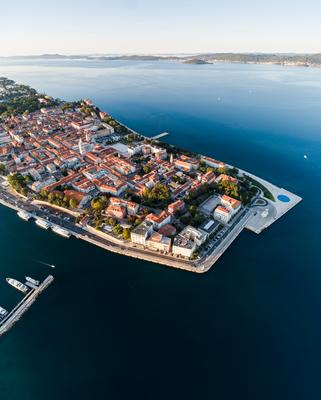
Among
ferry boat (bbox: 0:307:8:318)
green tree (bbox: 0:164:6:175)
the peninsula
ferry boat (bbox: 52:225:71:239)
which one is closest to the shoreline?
the peninsula

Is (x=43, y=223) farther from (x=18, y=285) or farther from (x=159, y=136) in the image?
(x=159, y=136)

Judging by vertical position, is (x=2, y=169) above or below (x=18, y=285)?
above

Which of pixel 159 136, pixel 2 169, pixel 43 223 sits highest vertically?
pixel 159 136

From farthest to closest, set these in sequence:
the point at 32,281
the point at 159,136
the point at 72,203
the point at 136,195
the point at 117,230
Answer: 1. the point at 159,136
2. the point at 136,195
3. the point at 72,203
4. the point at 117,230
5. the point at 32,281

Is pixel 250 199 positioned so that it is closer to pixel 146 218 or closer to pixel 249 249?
pixel 249 249

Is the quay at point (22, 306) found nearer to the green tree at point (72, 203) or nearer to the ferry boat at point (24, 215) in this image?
the green tree at point (72, 203)

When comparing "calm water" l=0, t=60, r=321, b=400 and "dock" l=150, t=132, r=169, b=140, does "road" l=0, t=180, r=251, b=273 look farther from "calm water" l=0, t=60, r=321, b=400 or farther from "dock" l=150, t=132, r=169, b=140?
"dock" l=150, t=132, r=169, b=140

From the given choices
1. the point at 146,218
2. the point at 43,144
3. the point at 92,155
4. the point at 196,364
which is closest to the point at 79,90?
the point at 43,144

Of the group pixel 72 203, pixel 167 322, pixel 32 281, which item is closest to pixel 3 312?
pixel 32 281
